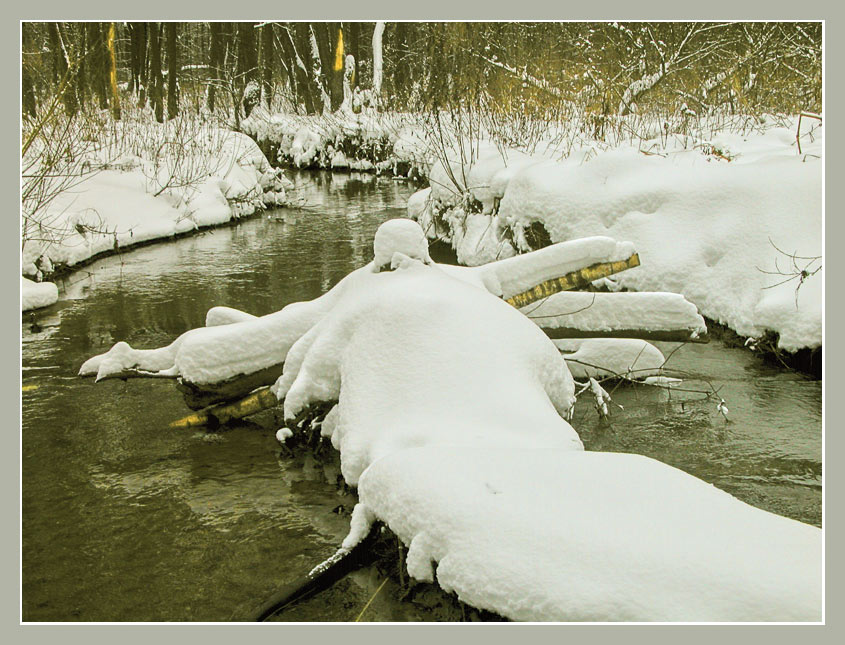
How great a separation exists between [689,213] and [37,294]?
712 cm

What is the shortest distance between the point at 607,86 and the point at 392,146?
24.2ft

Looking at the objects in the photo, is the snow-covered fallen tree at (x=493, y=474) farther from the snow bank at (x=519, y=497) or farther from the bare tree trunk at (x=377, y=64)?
the bare tree trunk at (x=377, y=64)

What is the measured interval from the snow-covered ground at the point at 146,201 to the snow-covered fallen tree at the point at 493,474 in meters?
5.13

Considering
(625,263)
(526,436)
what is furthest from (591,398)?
(526,436)

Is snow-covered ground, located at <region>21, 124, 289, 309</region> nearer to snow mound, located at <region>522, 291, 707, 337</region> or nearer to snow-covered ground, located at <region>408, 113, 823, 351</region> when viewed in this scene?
snow-covered ground, located at <region>408, 113, 823, 351</region>

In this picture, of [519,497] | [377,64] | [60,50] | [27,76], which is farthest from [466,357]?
[377,64]

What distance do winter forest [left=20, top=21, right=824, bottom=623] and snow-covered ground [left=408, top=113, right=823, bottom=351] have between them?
0.04 metres

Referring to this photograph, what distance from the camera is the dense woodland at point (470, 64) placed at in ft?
24.6

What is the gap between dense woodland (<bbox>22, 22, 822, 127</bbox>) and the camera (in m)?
7.50

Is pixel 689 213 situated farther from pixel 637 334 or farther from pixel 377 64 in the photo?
pixel 377 64

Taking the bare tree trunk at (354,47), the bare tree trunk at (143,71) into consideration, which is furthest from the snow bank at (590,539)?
the bare tree trunk at (354,47)

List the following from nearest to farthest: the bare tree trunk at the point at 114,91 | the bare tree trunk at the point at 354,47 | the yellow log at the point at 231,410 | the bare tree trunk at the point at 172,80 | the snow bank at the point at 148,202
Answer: the yellow log at the point at 231,410 < the snow bank at the point at 148,202 < the bare tree trunk at the point at 114,91 < the bare tree trunk at the point at 172,80 < the bare tree trunk at the point at 354,47

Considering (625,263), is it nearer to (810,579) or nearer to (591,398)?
(591,398)

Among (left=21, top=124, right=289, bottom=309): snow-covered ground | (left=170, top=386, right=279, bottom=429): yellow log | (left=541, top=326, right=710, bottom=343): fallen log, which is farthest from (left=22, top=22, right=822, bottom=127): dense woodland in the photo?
(left=170, top=386, right=279, bottom=429): yellow log
